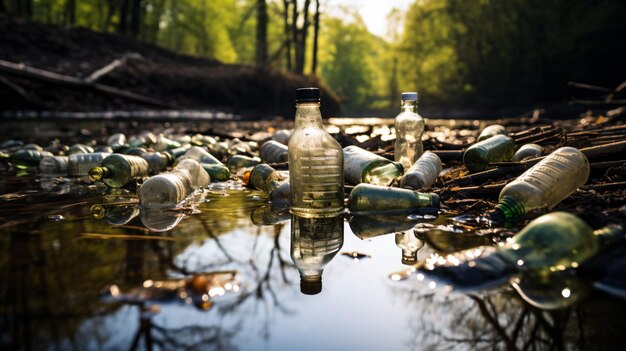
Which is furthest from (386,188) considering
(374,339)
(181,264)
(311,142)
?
(374,339)

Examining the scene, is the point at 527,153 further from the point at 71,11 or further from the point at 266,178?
the point at 71,11

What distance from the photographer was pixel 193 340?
1.07 metres

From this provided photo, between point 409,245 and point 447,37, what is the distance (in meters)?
36.4

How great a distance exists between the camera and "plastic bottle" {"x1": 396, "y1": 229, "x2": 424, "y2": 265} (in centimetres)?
162

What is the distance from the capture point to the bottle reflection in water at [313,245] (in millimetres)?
1456

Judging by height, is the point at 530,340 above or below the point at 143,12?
below

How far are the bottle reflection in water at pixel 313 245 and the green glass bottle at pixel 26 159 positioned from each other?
2821 mm

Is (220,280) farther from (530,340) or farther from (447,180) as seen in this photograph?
(447,180)

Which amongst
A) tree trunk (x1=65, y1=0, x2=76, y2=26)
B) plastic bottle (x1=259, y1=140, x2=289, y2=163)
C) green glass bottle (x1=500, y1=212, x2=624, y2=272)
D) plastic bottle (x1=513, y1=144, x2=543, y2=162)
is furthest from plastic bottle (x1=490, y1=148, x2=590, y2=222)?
tree trunk (x1=65, y1=0, x2=76, y2=26)

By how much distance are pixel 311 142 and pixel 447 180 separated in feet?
3.38

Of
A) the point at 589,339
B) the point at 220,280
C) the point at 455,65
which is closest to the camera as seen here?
the point at 589,339

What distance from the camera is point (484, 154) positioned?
9.49 ft

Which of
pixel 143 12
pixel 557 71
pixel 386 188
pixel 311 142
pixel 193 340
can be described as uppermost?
pixel 143 12

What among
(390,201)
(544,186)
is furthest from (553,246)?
(390,201)
